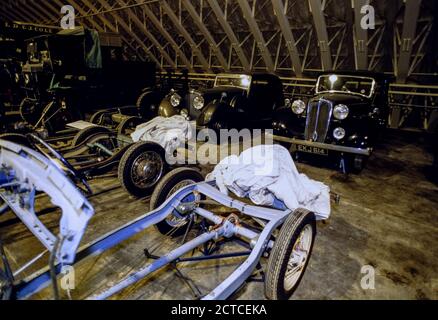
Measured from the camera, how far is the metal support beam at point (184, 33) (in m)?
11.7

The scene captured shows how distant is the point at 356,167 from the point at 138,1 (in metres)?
12.4

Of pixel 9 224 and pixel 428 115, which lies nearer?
pixel 9 224

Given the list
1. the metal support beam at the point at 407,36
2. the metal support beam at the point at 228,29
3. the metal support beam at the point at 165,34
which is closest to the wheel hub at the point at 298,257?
the metal support beam at the point at 407,36

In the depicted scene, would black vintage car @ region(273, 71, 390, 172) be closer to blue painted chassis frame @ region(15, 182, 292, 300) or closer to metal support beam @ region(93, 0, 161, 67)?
blue painted chassis frame @ region(15, 182, 292, 300)

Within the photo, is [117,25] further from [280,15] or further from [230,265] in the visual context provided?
[230,265]

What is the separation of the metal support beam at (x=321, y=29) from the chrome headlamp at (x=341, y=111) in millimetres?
4661

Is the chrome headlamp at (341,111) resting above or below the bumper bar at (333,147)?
above

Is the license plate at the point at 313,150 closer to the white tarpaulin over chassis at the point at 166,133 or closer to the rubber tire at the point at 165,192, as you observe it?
the white tarpaulin over chassis at the point at 166,133

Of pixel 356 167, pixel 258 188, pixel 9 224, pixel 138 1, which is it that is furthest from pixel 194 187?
pixel 138 1

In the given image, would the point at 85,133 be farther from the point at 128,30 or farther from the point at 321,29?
the point at 128,30

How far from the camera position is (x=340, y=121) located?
5.10 meters

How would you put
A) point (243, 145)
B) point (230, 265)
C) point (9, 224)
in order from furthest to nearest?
1. point (243, 145)
2. point (9, 224)
3. point (230, 265)

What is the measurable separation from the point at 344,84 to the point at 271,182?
457 centimetres

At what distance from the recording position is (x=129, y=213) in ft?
12.0
